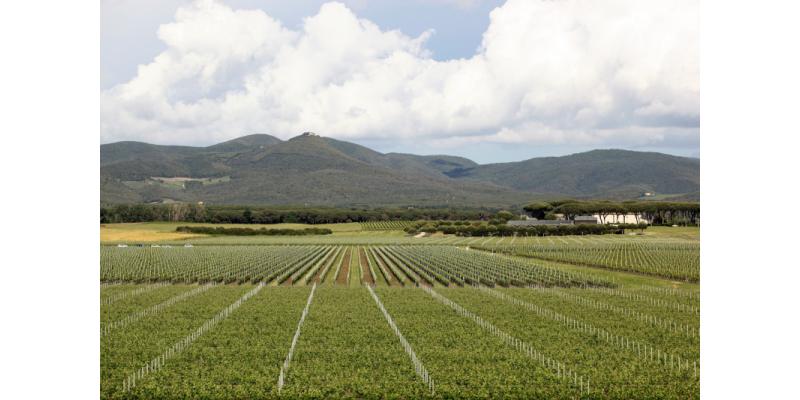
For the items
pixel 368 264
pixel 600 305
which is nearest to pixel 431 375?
pixel 600 305

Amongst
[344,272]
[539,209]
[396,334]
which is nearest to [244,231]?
[344,272]

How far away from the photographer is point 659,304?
35.8 metres

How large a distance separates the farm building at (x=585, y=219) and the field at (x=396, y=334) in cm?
7870

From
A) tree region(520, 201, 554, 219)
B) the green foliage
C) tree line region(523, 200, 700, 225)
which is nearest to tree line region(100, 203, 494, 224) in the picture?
tree region(520, 201, 554, 219)

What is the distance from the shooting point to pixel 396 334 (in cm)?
2583

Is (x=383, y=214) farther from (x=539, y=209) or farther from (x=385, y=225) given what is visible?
(x=539, y=209)

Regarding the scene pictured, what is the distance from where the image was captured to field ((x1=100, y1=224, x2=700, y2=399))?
61.1ft

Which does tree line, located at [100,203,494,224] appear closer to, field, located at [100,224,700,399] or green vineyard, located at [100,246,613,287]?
green vineyard, located at [100,246,613,287]

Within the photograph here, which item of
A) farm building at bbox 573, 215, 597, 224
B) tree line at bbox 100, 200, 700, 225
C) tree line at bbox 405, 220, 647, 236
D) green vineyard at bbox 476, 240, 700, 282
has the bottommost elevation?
green vineyard at bbox 476, 240, 700, 282

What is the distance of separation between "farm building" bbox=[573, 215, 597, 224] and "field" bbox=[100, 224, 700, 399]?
78.7 meters

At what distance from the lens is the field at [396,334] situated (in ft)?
61.1
